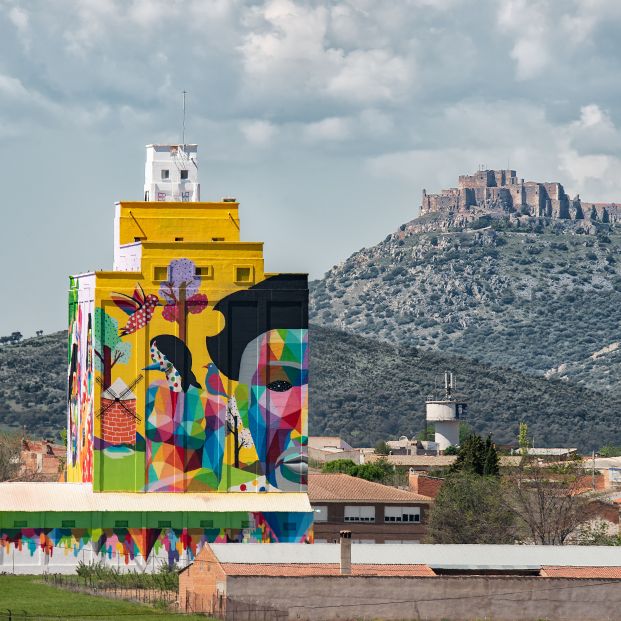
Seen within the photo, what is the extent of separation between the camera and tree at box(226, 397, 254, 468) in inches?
4045

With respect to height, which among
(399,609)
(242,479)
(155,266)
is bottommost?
(399,609)

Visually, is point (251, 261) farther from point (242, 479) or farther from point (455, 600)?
point (455, 600)

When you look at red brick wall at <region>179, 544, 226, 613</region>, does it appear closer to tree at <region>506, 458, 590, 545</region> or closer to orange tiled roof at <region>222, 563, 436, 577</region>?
orange tiled roof at <region>222, 563, 436, 577</region>

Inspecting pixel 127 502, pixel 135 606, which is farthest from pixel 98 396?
pixel 135 606

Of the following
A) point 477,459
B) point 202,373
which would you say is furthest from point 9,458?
point 202,373

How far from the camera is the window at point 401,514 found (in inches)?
4985

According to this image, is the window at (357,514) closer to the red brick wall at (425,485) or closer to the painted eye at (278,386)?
the red brick wall at (425,485)

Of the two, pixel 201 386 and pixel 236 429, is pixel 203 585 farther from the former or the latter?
pixel 201 386

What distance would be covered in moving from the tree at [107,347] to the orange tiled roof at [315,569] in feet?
72.9

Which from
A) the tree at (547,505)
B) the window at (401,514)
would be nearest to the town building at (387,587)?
the tree at (547,505)

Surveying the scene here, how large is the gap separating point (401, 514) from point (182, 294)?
3016cm

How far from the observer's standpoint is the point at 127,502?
9981cm

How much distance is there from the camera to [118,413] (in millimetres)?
102188

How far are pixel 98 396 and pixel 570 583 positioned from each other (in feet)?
100
